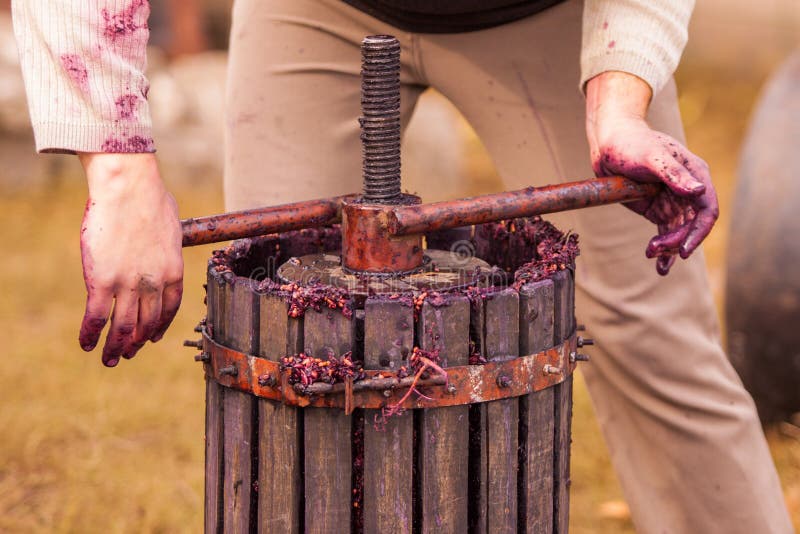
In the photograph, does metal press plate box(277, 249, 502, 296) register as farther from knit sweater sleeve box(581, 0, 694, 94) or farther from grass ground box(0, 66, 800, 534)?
grass ground box(0, 66, 800, 534)

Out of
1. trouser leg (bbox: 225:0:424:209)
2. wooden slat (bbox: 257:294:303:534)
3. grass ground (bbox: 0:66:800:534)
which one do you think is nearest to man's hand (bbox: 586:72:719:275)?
trouser leg (bbox: 225:0:424:209)

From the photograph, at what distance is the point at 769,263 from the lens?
3.63 meters

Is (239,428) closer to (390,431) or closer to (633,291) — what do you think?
(390,431)

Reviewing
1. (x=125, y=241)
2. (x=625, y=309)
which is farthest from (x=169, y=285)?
(x=625, y=309)

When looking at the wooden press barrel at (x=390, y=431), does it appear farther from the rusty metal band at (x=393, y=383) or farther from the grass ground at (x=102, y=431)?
the grass ground at (x=102, y=431)

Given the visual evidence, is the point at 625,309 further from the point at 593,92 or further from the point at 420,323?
the point at 420,323

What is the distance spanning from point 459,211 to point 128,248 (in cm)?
55

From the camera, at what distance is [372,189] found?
1.95 meters

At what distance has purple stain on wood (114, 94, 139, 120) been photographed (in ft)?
5.70

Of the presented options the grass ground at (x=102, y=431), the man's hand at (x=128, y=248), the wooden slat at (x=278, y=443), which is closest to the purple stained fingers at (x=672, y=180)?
the wooden slat at (x=278, y=443)

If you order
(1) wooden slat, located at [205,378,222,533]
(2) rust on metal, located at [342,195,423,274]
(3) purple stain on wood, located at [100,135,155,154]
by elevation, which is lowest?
(1) wooden slat, located at [205,378,222,533]

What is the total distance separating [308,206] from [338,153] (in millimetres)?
408

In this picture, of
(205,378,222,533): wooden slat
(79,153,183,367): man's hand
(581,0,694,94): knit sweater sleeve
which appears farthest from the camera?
(581,0,694,94): knit sweater sleeve

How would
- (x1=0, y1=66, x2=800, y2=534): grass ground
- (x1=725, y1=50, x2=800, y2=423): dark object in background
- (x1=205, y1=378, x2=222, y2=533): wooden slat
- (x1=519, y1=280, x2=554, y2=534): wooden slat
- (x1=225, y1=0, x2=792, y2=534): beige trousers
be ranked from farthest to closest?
1. (x1=725, y1=50, x2=800, y2=423): dark object in background
2. (x1=0, y1=66, x2=800, y2=534): grass ground
3. (x1=225, y1=0, x2=792, y2=534): beige trousers
4. (x1=205, y1=378, x2=222, y2=533): wooden slat
5. (x1=519, y1=280, x2=554, y2=534): wooden slat
